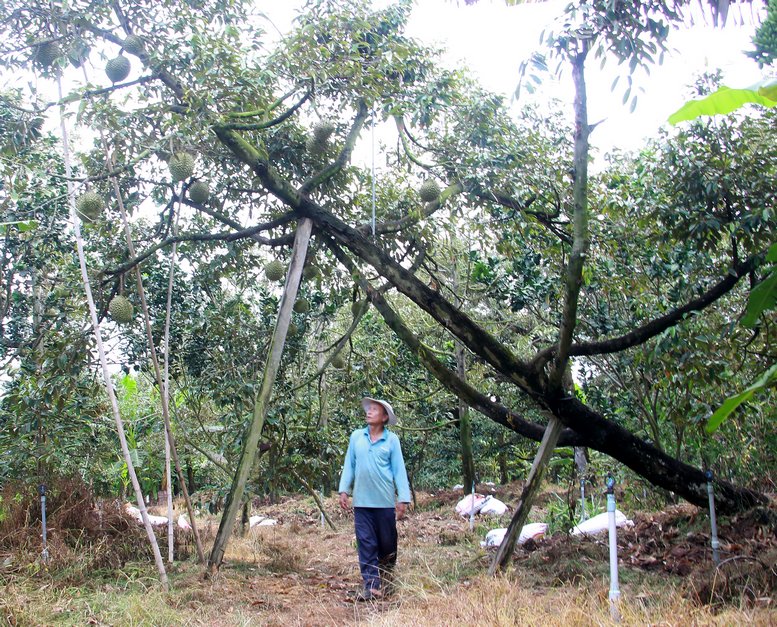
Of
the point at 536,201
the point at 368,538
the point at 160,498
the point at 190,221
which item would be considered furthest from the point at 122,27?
the point at 160,498

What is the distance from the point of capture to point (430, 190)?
6.99 meters

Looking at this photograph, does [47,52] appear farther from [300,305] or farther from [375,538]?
[375,538]

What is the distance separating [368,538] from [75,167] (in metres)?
6.54

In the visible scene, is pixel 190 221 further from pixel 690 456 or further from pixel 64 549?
pixel 690 456

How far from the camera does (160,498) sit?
22.0 m

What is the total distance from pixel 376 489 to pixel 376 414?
2.01 feet

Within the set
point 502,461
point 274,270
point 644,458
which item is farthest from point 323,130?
point 502,461

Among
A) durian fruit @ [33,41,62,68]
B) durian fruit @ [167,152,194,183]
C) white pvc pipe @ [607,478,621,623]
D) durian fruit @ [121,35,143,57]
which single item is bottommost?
white pvc pipe @ [607,478,621,623]

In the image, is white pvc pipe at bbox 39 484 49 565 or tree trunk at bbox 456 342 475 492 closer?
white pvc pipe at bbox 39 484 49 565

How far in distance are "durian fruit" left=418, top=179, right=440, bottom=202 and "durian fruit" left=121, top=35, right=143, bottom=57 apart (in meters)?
2.97

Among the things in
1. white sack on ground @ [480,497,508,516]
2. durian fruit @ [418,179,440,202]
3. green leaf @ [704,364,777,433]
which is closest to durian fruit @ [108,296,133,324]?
durian fruit @ [418,179,440,202]

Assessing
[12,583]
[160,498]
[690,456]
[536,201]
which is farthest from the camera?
[160,498]

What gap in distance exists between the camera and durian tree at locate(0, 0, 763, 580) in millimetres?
5366

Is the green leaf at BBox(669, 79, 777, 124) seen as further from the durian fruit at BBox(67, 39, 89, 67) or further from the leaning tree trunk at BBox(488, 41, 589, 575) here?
the durian fruit at BBox(67, 39, 89, 67)
